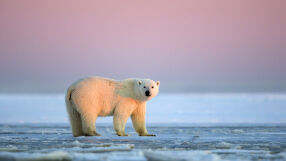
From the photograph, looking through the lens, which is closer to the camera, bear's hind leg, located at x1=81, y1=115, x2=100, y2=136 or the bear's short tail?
bear's hind leg, located at x1=81, y1=115, x2=100, y2=136

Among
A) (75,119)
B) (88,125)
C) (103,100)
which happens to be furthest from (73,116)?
(103,100)

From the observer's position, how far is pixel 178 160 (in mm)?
5727

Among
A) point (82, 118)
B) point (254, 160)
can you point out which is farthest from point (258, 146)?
point (82, 118)

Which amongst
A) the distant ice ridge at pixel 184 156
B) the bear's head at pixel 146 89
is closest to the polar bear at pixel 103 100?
the bear's head at pixel 146 89

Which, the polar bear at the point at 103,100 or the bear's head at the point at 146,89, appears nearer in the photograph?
the polar bear at the point at 103,100

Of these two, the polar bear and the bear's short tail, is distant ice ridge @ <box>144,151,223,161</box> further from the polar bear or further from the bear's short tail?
the bear's short tail

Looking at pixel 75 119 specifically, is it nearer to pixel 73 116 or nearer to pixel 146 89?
pixel 73 116

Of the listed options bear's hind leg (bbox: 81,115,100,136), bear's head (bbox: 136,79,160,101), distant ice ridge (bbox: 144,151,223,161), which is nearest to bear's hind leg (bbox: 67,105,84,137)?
bear's hind leg (bbox: 81,115,100,136)

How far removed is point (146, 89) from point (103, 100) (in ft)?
3.62

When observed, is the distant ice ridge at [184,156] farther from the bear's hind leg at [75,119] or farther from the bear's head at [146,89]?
the bear's hind leg at [75,119]

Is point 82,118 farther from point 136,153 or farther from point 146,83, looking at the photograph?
point 136,153

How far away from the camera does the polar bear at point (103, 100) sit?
34.3 feet

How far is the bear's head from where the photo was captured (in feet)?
35.0

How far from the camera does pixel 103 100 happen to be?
35.3 ft
